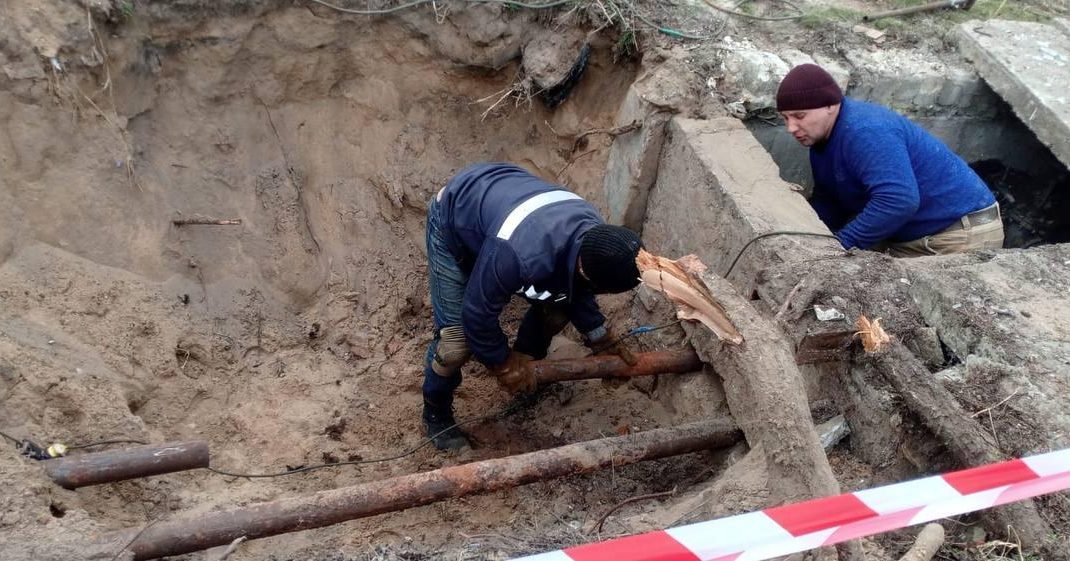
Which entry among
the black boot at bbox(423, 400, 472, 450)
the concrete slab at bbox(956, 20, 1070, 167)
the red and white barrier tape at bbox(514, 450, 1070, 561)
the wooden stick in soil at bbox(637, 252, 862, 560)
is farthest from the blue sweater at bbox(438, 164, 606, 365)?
the concrete slab at bbox(956, 20, 1070, 167)

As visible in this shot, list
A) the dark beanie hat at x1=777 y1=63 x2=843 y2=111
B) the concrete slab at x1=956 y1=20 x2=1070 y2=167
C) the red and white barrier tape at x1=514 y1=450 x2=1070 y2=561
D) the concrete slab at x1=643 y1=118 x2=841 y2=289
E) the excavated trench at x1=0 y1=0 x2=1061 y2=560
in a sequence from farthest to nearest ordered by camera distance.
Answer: the concrete slab at x1=956 y1=20 x2=1070 y2=167, the dark beanie hat at x1=777 y1=63 x2=843 y2=111, the concrete slab at x1=643 y1=118 x2=841 y2=289, the excavated trench at x1=0 y1=0 x2=1061 y2=560, the red and white barrier tape at x1=514 y1=450 x2=1070 y2=561

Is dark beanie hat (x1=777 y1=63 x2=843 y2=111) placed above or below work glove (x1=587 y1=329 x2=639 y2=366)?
above

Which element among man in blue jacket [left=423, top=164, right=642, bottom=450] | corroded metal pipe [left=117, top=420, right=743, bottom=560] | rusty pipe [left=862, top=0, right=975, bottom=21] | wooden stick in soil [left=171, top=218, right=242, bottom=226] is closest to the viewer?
corroded metal pipe [left=117, top=420, right=743, bottom=560]

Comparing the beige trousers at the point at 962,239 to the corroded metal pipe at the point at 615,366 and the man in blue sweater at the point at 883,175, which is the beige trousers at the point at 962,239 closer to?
the man in blue sweater at the point at 883,175

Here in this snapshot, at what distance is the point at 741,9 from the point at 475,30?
1.84 metres

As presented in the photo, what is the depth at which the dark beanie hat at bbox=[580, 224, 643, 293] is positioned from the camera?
8.77 ft

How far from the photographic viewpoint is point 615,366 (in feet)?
11.5

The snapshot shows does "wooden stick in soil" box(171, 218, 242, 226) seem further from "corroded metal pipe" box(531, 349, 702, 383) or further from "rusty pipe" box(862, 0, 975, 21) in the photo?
"rusty pipe" box(862, 0, 975, 21)

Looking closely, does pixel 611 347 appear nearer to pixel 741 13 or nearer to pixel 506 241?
pixel 506 241

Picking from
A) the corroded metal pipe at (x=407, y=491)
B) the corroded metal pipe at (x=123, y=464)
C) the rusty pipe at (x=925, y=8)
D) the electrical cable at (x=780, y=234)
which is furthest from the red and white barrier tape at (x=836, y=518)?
the rusty pipe at (x=925, y=8)

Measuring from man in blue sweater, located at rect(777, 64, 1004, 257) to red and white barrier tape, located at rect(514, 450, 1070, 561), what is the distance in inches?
68.7

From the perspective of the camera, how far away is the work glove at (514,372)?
3365 mm

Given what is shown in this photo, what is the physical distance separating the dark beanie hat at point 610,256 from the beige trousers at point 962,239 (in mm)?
2523

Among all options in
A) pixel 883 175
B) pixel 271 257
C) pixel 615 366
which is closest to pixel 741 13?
pixel 883 175
